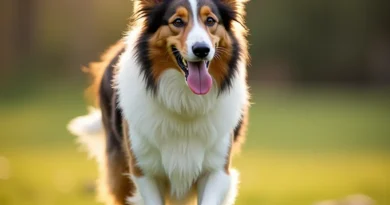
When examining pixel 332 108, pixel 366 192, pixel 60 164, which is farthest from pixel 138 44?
pixel 332 108

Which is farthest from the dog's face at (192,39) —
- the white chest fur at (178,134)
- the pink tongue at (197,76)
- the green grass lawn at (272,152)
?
the green grass lawn at (272,152)

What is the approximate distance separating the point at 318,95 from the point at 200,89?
1878 centimetres

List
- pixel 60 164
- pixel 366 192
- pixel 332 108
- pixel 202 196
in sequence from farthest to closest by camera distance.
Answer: pixel 332 108 → pixel 60 164 → pixel 366 192 → pixel 202 196

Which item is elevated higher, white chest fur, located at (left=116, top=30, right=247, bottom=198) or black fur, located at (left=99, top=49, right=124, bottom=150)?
black fur, located at (left=99, top=49, right=124, bottom=150)

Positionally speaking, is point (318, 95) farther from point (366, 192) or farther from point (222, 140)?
point (222, 140)

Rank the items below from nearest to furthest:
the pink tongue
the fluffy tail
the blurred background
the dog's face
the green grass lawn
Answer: the dog's face
the pink tongue
the fluffy tail
the green grass lawn
the blurred background

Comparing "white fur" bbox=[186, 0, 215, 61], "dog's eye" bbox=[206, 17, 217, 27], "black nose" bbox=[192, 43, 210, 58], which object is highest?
"dog's eye" bbox=[206, 17, 217, 27]

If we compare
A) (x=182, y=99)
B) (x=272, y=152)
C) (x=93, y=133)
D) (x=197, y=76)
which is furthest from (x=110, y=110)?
(x=272, y=152)

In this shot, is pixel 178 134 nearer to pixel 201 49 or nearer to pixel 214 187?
pixel 214 187

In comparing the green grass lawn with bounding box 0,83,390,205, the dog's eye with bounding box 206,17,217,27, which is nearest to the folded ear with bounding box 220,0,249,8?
the dog's eye with bounding box 206,17,217,27

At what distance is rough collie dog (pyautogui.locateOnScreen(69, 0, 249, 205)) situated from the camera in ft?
18.0

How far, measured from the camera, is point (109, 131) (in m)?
6.90

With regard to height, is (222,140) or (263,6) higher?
(263,6)

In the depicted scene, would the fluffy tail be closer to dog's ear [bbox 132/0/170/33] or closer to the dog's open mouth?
dog's ear [bbox 132/0/170/33]
